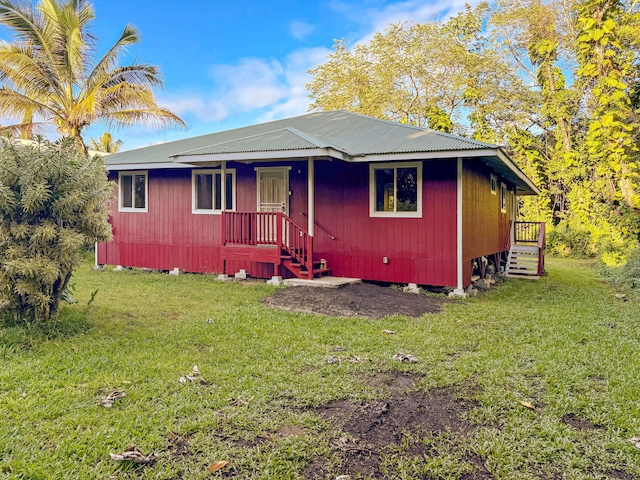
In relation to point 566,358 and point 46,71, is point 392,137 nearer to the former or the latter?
point 566,358

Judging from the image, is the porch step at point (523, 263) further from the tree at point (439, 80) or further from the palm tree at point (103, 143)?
the palm tree at point (103, 143)

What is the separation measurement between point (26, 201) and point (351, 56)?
77.0ft

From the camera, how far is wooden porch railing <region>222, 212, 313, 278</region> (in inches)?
352

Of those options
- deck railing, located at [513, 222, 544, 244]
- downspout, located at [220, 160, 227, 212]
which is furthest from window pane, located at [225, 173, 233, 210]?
deck railing, located at [513, 222, 544, 244]

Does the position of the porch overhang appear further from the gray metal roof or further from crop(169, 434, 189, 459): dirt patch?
crop(169, 434, 189, 459): dirt patch

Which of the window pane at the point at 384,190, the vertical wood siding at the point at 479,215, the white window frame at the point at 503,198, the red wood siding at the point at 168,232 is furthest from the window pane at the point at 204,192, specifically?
the white window frame at the point at 503,198

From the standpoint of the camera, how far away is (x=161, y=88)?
46.2ft

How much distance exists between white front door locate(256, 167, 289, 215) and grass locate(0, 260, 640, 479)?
11.8 ft

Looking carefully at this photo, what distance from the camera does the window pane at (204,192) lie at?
10.6 metres

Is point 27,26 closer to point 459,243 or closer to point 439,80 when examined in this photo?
point 459,243

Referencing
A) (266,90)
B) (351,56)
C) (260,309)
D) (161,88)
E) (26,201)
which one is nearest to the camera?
(26,201)

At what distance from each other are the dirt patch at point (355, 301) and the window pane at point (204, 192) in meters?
3.67

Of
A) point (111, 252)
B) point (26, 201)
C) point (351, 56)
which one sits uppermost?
point (351, 56)

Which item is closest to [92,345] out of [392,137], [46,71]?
[392,137]
